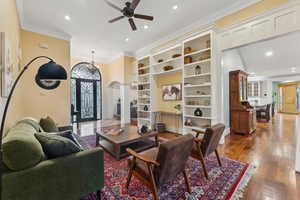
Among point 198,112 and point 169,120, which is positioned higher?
point 198,112

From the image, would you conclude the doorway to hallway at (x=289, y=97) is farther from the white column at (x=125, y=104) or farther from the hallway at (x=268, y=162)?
the white column at (x=125, y=104)

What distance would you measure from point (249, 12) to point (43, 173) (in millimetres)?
4779

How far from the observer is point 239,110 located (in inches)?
185

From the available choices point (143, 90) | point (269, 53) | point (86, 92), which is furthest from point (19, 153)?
point (269, 53)

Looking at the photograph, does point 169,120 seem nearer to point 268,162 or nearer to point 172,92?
point 172,92

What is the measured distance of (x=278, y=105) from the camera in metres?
10.5

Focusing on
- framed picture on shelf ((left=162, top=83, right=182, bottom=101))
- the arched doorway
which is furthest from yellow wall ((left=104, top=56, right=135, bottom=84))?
framed picture on shelf ((left=162, top=83, right=182, bottom=101))

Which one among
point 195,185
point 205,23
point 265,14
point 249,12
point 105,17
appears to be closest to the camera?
point 195,185

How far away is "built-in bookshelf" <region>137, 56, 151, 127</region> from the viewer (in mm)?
5764

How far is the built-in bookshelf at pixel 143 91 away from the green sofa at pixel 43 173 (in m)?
4.19

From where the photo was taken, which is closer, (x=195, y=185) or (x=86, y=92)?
(x=195, y=185)

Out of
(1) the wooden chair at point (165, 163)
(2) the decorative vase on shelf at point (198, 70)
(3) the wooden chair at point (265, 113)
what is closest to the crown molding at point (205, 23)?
(2) the decorative vase on shelf at point (198, 70)

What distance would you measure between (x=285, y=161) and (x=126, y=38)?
5687mm

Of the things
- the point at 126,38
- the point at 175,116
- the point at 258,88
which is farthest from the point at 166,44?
the point at 258,88
